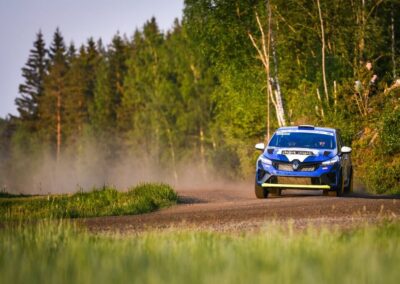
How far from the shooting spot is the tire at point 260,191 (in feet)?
81.2

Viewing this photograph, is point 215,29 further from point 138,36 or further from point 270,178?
point 138,36

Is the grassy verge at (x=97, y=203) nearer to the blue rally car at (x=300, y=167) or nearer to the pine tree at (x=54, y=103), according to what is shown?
the blue rally car at (x=300, y=167)

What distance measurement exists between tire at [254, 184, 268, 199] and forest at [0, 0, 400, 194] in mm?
7800

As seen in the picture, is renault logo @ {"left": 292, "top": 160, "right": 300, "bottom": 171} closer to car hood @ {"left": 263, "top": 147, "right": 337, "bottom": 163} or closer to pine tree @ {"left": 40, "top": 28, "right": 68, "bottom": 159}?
car hood @ {"left": 263, "top": 147, "right": 337, "bottom": 163}

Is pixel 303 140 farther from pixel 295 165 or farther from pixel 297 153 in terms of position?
pixel 295 165

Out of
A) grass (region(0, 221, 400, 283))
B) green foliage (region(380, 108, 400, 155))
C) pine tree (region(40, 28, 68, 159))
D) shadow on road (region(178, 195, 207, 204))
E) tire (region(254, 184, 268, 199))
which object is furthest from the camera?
pine tree (region(40, 28, 68, 159))

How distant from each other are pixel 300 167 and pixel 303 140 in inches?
60.0

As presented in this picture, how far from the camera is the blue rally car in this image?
2400 centimetres

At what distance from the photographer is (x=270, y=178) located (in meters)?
24.2

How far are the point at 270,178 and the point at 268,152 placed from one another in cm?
83

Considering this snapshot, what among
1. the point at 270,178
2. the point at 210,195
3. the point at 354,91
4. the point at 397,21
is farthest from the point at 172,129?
the point at 270,178

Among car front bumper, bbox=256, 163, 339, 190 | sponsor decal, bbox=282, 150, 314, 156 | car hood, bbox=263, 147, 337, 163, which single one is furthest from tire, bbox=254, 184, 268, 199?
sponsor decal, bbox=282, 150, 314, 156

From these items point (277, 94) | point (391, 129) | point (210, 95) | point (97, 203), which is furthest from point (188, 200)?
point (210, 95)

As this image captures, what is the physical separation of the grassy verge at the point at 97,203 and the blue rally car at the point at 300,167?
2397mm
